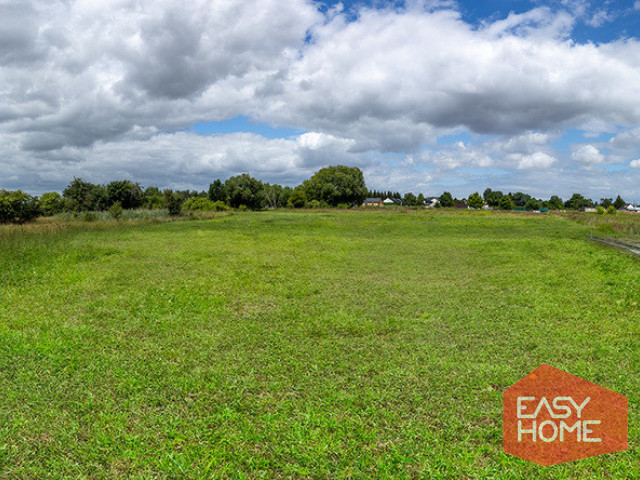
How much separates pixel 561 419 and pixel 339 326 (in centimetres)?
419

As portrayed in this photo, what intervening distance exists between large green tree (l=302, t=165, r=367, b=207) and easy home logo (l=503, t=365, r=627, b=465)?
9947 cm

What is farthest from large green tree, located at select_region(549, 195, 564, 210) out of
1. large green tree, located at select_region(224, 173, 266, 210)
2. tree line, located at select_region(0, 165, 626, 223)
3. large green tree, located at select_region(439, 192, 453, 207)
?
large green tree, located at select_region(224, 173, 266, 210)

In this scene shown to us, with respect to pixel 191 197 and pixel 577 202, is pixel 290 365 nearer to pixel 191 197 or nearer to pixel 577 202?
pixel 191 197

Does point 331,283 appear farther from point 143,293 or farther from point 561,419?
point 561,419

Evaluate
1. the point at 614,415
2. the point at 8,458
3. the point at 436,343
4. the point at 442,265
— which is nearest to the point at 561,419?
the point at 614,415

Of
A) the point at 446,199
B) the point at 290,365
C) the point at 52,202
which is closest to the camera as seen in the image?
the point at 290,365

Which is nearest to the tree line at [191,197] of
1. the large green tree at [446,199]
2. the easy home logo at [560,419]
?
the easy home logo at [560,419]

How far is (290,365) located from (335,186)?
4035 inches

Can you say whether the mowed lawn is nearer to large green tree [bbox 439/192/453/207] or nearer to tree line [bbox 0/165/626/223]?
tree line [bbox 0/165/626/223]

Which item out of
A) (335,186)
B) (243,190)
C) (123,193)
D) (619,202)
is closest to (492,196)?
(619,202)

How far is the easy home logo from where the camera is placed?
4.04 m

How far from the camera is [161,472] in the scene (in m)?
3.75

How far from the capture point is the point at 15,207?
35375mm

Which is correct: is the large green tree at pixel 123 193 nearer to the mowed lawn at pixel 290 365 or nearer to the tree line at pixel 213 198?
the tree line at pixel 213 198
